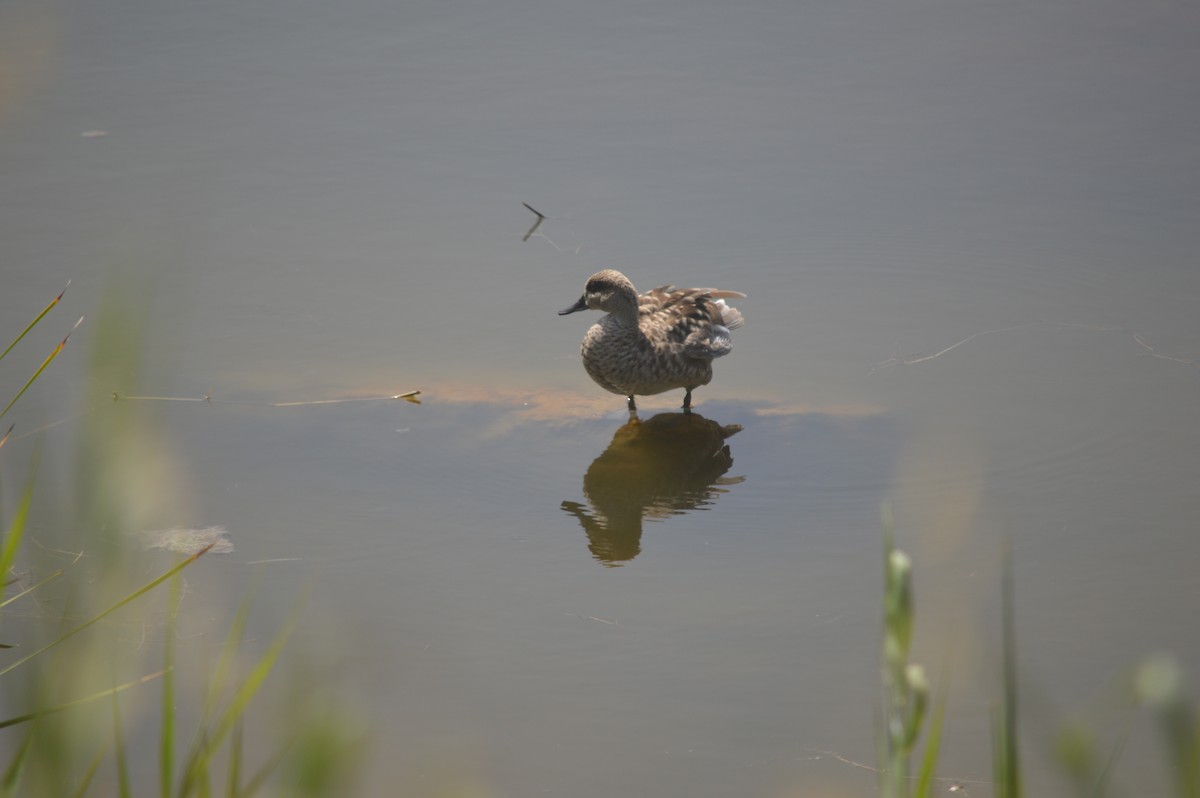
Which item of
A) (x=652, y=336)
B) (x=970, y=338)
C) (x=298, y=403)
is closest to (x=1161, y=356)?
(x=970, y=338)

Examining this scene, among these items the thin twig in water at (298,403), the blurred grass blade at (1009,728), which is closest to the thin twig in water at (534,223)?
the thin twig in water at (298,403)

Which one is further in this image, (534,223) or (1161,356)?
(534,223)

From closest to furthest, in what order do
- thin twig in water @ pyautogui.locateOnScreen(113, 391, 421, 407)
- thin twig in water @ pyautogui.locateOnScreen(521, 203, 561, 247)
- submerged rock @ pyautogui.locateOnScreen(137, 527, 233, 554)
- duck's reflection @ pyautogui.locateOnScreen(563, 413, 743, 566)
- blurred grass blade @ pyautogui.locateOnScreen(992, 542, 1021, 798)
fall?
1. blurred grass blade @ pyautogui.locateOnScreen(992, 542, 1021, 798)
2. submerged rock @ pyautogui.locateOnScreen(137, 527, 233, 554)
3. duck's reflection @ pyautogui.locateOnScreen(563, 413, 743, 566)
4. thin twig in water @ pyautogui.locateOnScreen(113, 391, 421, 407)
5. thin twig in water @ pyautogui.locateOnScreen(521, 203, 561, 247)

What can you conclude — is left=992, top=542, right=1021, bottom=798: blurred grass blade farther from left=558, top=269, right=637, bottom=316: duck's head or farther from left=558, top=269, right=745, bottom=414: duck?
left=558, top=269, right=637, bottom=316: duck's head

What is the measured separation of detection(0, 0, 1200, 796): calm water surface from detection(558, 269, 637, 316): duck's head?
1.38 ft

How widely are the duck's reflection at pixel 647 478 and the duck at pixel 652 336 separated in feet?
0.74

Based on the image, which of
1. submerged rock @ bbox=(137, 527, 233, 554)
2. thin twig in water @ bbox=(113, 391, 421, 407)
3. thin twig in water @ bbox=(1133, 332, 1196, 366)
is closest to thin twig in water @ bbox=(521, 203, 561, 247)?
thin twig in water @ bbox=(113, 391, 421, 407)

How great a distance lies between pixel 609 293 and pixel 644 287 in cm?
81

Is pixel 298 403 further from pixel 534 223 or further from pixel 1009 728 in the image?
pixel 1009 728

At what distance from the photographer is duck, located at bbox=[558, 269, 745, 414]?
6039 millimetres

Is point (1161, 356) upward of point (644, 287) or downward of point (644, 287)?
downward

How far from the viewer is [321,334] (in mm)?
6445

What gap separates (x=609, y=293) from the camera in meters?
6.23

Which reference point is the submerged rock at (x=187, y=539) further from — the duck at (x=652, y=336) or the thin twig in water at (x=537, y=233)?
the thin twig in water at (x=537, y=233)
